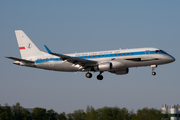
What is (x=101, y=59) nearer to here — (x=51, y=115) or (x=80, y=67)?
(x=80, y=67)

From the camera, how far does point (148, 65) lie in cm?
5881

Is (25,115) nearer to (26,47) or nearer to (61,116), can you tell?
(61,116)

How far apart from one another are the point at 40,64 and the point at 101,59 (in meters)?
13.0

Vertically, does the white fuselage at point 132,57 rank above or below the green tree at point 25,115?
above

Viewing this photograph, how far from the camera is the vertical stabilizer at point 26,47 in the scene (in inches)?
2670

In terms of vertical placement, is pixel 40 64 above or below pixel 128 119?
above

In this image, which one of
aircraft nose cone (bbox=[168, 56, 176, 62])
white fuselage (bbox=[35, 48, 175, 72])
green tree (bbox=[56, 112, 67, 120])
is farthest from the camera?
green tree (bbox=[56, 112, 67, 120])

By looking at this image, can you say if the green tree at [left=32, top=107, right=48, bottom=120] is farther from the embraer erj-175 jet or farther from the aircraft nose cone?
the aircraft nose cone

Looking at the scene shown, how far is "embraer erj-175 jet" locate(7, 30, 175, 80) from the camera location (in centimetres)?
5800

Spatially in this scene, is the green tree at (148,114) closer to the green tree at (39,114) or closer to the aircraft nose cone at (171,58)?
the aircraft nose cone at (171,58)

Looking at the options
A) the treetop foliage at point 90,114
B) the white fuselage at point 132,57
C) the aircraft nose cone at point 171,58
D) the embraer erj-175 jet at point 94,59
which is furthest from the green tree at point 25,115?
the aircraft nose cone at point 171,58

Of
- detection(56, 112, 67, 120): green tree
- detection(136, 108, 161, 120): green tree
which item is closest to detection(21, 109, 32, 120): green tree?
detection(56, 112, 67, 120): green tree

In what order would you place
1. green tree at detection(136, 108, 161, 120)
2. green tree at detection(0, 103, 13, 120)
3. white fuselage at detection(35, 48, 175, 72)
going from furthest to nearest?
1. green tree at detection(0, 103, 13, 120)
2. green tree at detection(136, 108, 161, 120)
3. white fuselage at detection(35, 48, 175, 72)

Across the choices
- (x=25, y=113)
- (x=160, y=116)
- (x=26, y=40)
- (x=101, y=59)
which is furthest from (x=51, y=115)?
(x=101, y=59)
